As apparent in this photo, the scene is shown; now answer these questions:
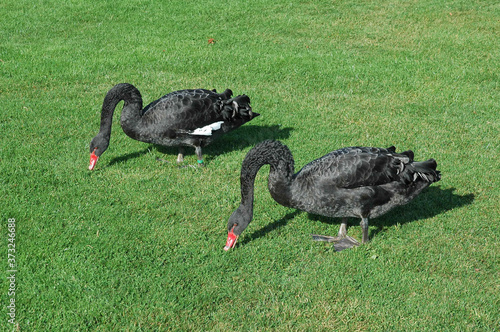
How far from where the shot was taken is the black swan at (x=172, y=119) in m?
7.09

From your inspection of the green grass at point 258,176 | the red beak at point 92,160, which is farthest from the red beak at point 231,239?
the red beak at point 92,160

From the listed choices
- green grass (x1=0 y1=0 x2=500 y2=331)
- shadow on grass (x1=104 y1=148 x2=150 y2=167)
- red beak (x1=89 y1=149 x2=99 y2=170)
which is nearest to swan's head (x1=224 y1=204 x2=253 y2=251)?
green grass (x1=0 y1=0 x2=500 y2=331)

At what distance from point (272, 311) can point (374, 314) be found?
916mm

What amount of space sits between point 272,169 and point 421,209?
2.16 m

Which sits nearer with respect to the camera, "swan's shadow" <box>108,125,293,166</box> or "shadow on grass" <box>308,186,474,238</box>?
"shadow on grass" <box>308,186,474,238</box>

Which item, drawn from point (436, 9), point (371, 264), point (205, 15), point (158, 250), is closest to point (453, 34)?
point (436, 9)

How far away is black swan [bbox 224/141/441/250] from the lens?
17.3 feet

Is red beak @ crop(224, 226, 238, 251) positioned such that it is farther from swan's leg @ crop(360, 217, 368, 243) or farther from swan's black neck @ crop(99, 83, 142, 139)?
swan's black neck @ crop(99, 83, 142, 139)

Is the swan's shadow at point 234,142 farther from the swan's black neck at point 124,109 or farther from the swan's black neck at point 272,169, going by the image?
the swan's black neck at point 272,169

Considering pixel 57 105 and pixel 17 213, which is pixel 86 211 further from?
pixel 57 105

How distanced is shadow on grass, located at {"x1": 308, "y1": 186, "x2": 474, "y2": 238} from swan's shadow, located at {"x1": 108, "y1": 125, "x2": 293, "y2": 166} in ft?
7.24

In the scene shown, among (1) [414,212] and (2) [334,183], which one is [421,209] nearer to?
(1) [414,212]

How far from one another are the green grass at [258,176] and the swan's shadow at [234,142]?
0.05 metres

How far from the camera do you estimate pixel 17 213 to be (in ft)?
19.6
